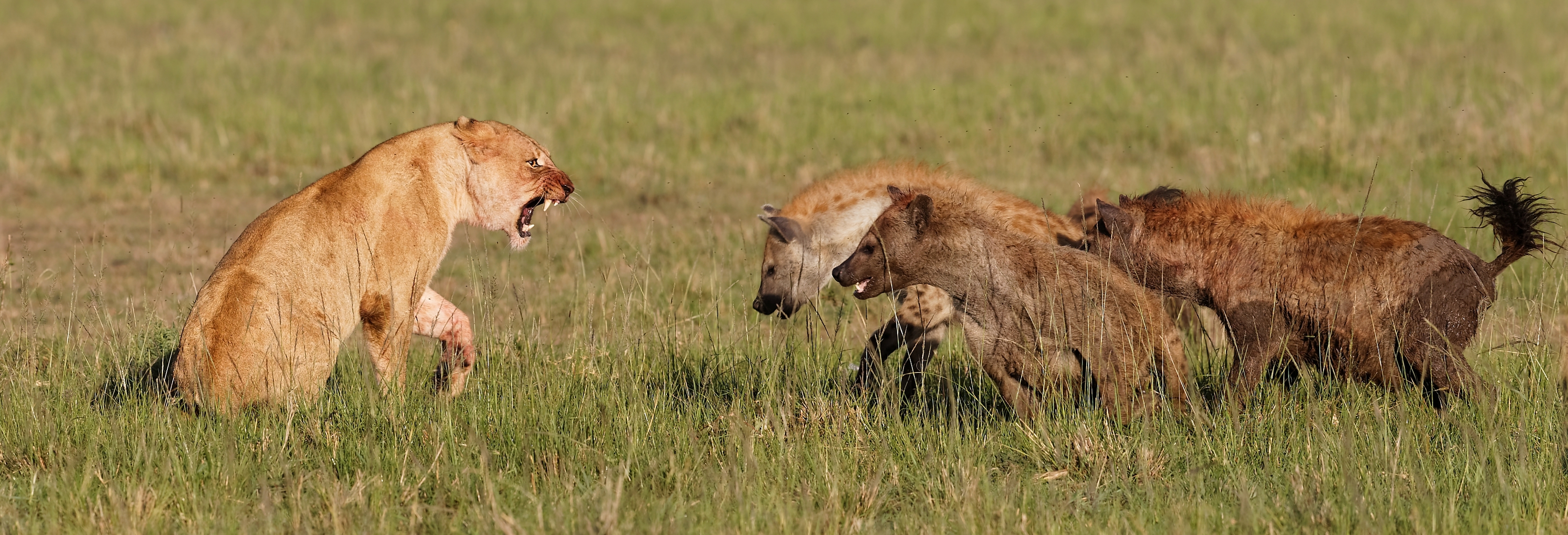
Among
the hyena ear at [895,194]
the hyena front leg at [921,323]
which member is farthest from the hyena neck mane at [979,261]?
the hyena front leg at [921,323]

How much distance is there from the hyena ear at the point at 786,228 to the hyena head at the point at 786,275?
39 mm

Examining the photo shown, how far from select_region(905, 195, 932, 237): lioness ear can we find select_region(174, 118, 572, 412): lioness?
5.21ft

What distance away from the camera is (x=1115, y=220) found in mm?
6352

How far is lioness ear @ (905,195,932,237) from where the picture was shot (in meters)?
6.14

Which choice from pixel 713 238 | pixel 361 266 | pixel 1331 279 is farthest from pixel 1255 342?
pixel 361 266

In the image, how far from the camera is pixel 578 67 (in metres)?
17.7

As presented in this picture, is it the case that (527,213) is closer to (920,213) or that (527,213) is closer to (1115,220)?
(920,213)

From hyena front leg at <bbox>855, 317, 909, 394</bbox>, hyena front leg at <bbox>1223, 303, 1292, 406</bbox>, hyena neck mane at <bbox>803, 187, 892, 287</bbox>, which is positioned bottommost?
hyena front leg at <bbox>855, 317, 909, 394</bbox>

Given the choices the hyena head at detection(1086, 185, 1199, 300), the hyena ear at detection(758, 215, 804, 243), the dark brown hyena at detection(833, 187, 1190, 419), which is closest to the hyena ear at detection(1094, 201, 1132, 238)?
the hyena head at detection(1086, 185, 1199, 300)

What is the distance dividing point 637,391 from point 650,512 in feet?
3.59

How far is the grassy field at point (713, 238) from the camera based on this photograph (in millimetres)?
4988

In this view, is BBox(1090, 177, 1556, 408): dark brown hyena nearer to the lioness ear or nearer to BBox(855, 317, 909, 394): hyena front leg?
the lioness ear

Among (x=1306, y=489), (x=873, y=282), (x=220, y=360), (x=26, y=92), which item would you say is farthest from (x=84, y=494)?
(x=26, y=92)

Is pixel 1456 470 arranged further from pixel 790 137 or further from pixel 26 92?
pixel 26 92
